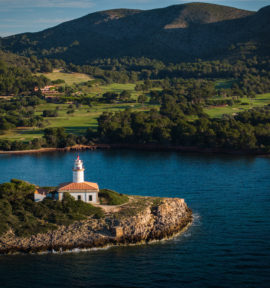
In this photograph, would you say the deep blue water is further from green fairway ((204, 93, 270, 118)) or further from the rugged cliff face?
green fairway ((204, 93, 270, 118))

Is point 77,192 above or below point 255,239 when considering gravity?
above

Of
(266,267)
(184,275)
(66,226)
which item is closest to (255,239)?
(266,267)

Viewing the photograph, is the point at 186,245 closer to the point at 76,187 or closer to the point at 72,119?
the point at 76,187

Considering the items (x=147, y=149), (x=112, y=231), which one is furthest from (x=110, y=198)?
(x=147, y=149)

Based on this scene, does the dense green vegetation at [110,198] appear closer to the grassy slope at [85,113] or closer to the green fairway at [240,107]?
the grassy slope at [85,113]

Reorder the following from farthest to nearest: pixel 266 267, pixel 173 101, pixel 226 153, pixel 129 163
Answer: pixel 173 101
pixel 226 153
pixel 129 163
pixel 266 267

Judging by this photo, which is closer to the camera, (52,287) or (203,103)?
(52,287)

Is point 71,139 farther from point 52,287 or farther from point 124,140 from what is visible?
point 52,287
